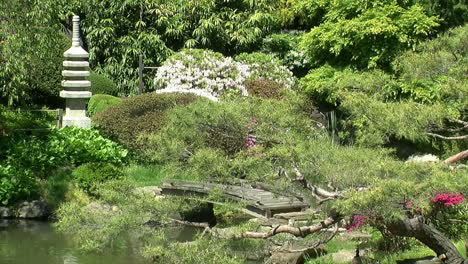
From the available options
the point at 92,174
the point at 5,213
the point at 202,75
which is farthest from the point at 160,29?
the point at 5,213

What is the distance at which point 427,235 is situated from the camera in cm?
771

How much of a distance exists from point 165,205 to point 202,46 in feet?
40.5

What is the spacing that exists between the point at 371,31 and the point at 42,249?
8542 mm

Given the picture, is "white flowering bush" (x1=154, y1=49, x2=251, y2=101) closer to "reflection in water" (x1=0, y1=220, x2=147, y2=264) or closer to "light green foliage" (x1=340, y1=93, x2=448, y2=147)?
"reflection in water" (x1=0, y1=220, x2=147, y2=264)

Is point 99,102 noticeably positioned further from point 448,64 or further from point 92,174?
point 448,64

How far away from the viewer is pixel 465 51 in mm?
9055

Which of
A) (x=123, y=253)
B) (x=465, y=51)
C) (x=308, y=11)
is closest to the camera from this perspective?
(x=465, y=51)

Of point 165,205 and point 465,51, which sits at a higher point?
point 465,51

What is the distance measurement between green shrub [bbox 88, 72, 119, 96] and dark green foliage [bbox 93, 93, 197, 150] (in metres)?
3.51

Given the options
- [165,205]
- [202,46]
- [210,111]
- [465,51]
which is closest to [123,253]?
[165,205]

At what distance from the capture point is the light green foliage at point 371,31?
16656 millimetres

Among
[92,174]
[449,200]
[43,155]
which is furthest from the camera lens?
[43,155]

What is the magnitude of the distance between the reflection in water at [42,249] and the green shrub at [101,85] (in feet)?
21.9

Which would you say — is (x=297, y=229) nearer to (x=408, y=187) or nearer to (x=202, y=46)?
(x=408, y=187)
